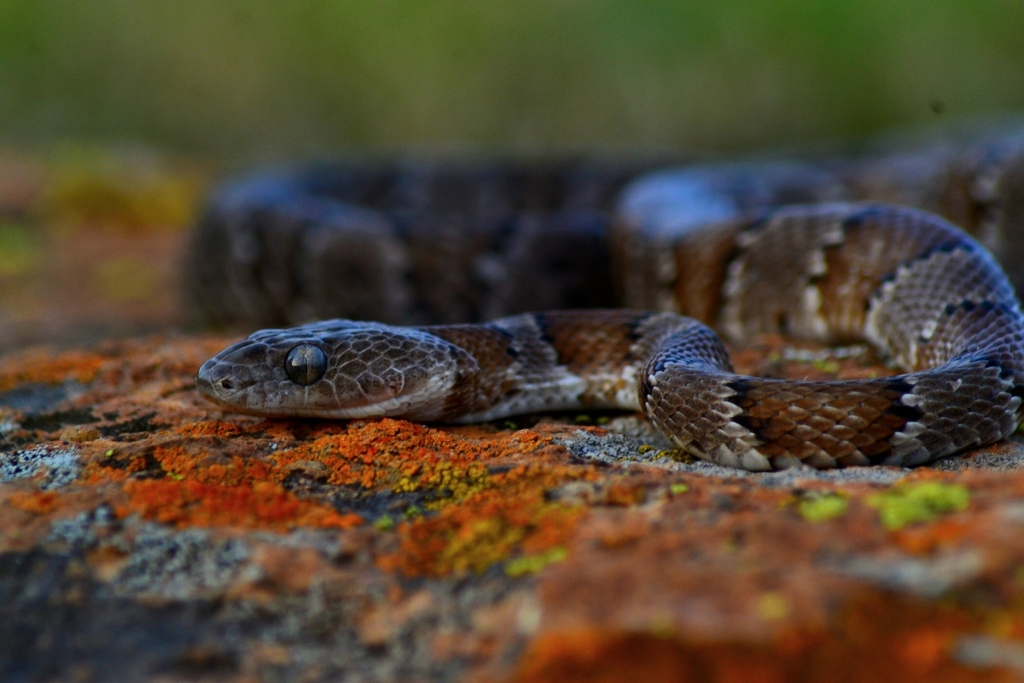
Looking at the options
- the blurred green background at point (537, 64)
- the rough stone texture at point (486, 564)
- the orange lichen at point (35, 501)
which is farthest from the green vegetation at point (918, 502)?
the blurred green background at point (537, 64)

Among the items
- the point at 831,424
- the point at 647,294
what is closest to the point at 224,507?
the point at 831,424

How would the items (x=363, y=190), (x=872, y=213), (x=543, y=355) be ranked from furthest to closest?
(x=363, y=190), (x=872, y=213), (x=543, y=355)

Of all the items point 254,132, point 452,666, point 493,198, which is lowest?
point 452,666

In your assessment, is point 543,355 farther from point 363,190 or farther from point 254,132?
point 254,132

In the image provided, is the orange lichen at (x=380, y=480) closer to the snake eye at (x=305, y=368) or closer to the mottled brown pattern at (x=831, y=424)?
the snake eye at (x=305, y=368)

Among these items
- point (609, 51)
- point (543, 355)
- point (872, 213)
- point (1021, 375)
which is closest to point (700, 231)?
point (872, 213)

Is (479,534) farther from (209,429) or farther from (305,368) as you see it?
(209,429)
